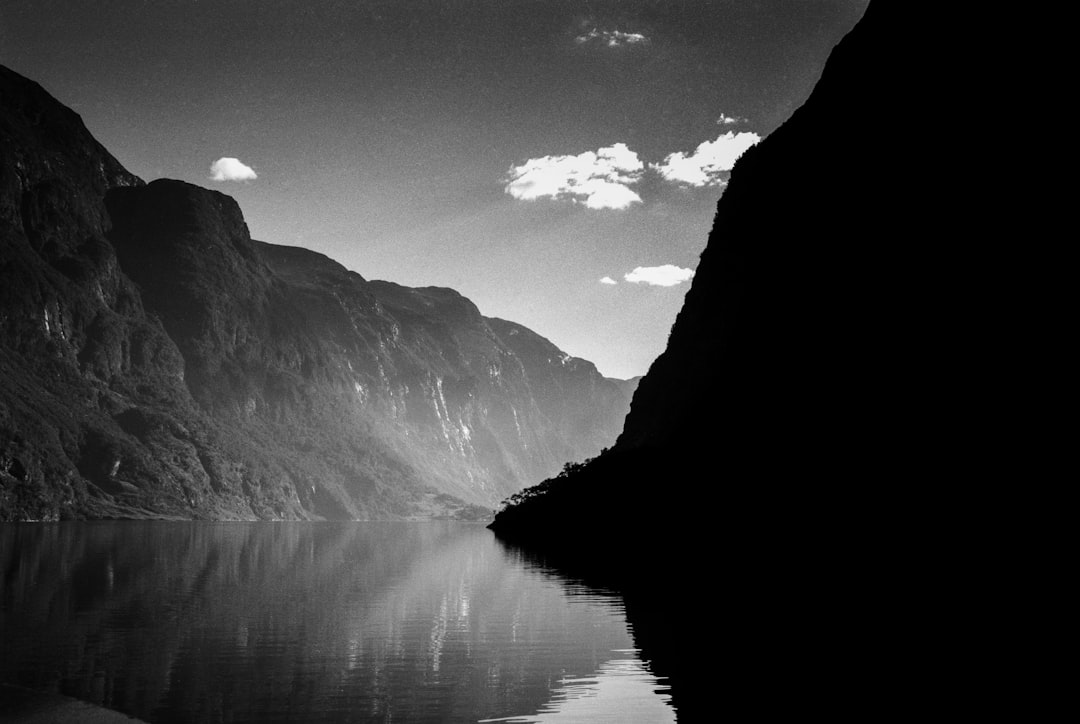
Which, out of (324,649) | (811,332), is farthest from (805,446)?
(324,649)

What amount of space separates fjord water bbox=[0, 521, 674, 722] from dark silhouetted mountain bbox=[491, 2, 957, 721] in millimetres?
3117

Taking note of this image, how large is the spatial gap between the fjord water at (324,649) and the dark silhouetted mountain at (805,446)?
3.12m

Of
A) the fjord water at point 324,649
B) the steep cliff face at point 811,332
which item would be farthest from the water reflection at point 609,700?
the steep cliff face at point 811,332

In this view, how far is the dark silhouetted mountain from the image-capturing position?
103 feet

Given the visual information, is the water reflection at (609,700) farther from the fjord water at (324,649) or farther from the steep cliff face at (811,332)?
the steep cliff face at (811,332)

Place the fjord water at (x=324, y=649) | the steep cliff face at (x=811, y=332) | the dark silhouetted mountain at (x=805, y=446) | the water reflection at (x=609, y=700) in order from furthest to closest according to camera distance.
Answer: the steep cliff face at (x=811, y=332)
the dark silhouetted mountain at (x=805, y=446)
the fjord water at (x=324, y=649)
the water reflection at (x=609, y=700)

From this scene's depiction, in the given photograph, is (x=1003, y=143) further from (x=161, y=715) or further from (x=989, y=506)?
(x=161, y=715)

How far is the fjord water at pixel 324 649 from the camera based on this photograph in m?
22.5

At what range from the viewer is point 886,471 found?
68.1 metres

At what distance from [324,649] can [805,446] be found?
6528cm

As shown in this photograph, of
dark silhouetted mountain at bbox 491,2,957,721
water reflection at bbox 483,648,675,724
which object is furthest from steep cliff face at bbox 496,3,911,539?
water reflection at bbox 483,648,675,724

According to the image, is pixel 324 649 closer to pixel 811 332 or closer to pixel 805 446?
pixel 805 446

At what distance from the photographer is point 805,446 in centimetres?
8681

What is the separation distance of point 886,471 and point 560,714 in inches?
2094
